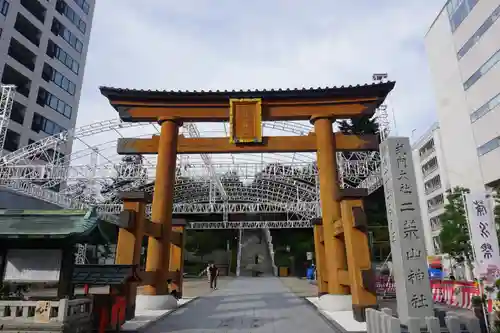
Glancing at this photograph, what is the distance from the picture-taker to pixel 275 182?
115 feet

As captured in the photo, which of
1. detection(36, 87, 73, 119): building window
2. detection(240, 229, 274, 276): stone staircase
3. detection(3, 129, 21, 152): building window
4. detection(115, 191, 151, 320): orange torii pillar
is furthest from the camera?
detection(240, 229, 274, 276): stone staircase

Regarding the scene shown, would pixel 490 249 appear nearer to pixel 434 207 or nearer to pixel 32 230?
pixel 32 230

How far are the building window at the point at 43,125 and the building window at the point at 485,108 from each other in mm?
35361

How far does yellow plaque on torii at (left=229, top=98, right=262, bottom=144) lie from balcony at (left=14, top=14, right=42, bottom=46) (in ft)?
91.0

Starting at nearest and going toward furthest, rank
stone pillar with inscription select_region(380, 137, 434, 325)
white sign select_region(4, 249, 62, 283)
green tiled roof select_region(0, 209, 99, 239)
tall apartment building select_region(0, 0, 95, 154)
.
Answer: stone pillar with inscription select_region(380, 137, 434, 325), green tiled roof select_region(0, 209, 99, 239), white sign select_region(4, 249, 62, 283), tall apartment building select_region(0, 0, 95, 154)

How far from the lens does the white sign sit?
23.4 feet

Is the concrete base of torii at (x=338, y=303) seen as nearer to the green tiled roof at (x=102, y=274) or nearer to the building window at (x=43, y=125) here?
the green tiled roof at (x=102, y=274)

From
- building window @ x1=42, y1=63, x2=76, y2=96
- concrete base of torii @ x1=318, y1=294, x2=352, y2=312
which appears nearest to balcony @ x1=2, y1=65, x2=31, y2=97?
building window @ x1=42, y1=63, x2=76, y2=96

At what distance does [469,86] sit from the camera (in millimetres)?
26812

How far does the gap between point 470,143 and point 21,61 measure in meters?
37.4

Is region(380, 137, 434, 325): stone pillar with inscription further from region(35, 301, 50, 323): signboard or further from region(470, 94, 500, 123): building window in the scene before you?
region(470, 94, 500, 123): building window

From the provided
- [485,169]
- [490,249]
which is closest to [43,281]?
[490,249]

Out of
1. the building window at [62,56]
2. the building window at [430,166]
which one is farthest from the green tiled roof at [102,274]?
the building window at [430,166]

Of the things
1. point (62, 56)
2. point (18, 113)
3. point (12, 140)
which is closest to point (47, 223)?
point (12, 140)
